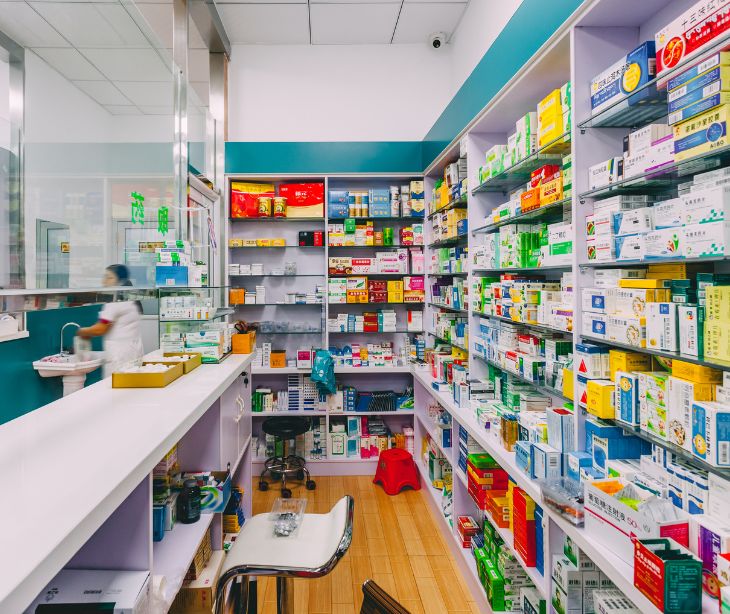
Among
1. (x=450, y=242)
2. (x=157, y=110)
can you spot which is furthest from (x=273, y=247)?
(x=450, y=242)

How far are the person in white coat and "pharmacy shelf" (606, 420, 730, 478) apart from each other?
273 centimetres

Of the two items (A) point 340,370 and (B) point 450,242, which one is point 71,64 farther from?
(A) point 340,370

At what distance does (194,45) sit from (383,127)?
7.22 ft

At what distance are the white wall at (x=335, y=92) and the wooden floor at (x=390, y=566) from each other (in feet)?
12.8

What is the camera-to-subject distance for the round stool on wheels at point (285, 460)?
14.1 ft

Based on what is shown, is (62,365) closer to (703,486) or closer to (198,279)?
(198,279)

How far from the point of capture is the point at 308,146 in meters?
4.83

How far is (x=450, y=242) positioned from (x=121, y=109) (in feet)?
9.34

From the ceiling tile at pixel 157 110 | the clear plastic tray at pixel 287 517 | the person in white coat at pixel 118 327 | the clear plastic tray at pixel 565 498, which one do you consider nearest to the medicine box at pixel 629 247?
the clear plastic tray at pixel 565 498

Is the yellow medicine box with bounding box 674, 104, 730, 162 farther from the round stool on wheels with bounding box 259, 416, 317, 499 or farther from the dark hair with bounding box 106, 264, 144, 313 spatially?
the round stool on wheels with bounding box 259, 416, 317, 499

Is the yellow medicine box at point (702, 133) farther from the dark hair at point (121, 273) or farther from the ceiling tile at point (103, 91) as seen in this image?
the ceiling tile at point (103, 91)

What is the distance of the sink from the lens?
4.11 m

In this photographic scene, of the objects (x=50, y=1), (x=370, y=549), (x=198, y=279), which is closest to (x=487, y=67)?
(x=198, y=279)

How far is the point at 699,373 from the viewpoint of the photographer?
138 cm
